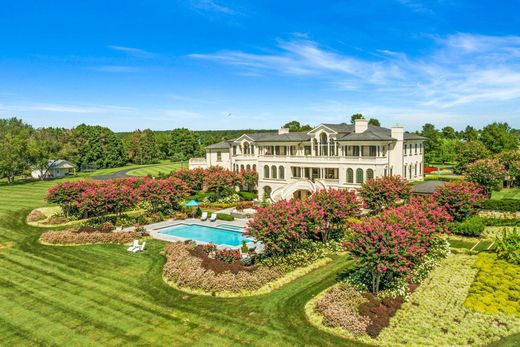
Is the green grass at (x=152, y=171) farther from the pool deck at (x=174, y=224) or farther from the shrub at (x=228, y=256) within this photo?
the shrub at (x=228, y=256)

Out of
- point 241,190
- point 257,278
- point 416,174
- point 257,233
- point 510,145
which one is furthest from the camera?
point 510,145

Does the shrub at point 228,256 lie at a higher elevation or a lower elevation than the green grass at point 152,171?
lower

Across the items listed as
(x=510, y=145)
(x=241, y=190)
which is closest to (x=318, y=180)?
(x=241, y=190)

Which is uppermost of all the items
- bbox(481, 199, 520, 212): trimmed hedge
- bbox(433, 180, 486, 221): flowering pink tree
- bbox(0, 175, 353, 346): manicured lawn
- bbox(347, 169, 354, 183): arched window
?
bbox(347, 169, 354, 183): arched window

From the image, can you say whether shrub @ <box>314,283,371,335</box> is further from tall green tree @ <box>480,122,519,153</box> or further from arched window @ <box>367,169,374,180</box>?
tall green tree @ <box>480,122,519,153</box>

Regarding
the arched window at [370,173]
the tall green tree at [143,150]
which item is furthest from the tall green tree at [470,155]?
the tall green tree at [143,150]

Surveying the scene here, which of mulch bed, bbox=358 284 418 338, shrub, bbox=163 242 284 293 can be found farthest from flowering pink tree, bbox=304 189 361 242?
A: mulch bed, bbox=358 284 418 338

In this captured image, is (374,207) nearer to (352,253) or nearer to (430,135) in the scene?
(352,253)
